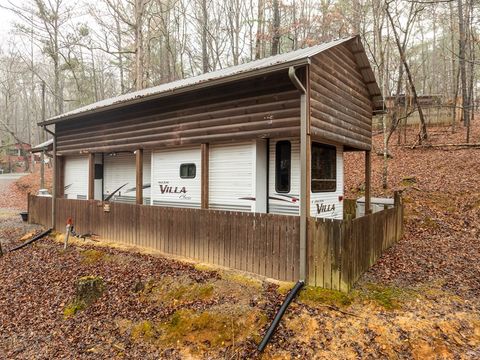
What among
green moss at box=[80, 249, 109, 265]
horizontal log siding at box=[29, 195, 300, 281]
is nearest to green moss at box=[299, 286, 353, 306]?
horizontal log siding at box=[29, 195, 300, 281]

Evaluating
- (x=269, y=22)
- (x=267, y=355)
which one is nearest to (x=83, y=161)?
(x=267, y=355)

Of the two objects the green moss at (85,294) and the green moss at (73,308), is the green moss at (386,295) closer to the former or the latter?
the green moss at (85,294)

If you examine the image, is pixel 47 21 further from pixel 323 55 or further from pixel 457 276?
pixel 457 276

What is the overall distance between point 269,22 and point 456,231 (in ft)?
52.4

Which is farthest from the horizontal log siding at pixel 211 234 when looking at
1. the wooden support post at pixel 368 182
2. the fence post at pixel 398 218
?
the wooden support post at pixel 368 182

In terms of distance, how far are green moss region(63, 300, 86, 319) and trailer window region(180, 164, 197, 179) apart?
367 cm

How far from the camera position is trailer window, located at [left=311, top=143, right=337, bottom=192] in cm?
743

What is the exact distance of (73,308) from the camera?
20.4ft

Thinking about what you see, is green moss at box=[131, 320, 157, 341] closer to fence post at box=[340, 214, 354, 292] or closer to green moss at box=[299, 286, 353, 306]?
green moss at box=[299, 286, 353, 306]

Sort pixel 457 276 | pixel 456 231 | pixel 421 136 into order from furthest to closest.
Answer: pixel 421 136
pixel 456 231
pixel 457 276

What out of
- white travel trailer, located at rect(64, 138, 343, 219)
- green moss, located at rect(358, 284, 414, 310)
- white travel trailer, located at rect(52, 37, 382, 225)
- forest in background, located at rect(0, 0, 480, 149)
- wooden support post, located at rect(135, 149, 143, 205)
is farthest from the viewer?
forest in background, located at rect(0, 0, 480, 149)

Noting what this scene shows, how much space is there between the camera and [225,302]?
5.35m

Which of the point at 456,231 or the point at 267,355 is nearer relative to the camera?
the point at 267,355

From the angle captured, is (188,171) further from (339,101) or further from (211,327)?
(211,327)
